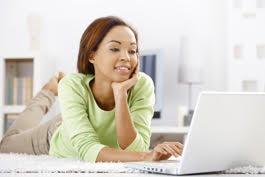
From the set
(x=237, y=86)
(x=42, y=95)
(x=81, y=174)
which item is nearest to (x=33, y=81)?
(x=42, y=95)

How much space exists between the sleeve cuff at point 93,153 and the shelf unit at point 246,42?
2.44 meters

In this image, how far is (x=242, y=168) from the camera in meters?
1.07

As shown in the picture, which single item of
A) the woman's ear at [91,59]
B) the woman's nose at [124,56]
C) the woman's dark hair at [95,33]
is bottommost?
the woman's ear at [91,59]

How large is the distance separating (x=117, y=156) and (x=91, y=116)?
31 cm

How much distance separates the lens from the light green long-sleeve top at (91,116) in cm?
139

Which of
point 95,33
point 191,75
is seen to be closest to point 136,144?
point 95,33

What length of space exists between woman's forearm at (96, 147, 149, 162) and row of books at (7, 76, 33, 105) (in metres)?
2.52

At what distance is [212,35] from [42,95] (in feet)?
5.71

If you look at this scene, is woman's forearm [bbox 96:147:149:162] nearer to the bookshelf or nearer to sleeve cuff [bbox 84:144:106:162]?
sleeve cuff [bbox 84:144:106:162]

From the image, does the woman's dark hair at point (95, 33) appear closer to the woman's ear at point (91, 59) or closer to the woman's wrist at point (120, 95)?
the woman's ear at point (91, 59)

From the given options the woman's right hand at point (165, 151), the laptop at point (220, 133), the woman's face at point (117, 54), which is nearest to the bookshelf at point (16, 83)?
the woman's face at point (117, 54)

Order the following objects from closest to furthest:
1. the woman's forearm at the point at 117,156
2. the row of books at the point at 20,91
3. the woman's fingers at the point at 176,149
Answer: the woman's fingers at the point at 176,149, the woman's forearm at the point at 117,156, the row of books at the point at 20,91

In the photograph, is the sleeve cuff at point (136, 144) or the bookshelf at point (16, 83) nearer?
the sleeve cuff at point (136, 144)

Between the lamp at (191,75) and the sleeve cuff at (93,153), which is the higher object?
the lamp at (191,75)
